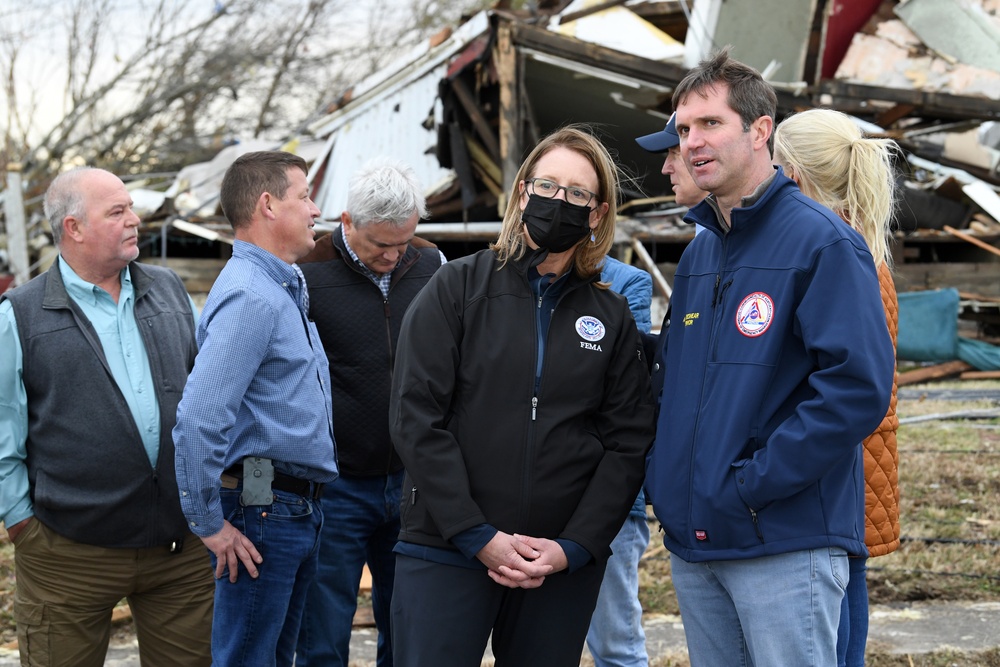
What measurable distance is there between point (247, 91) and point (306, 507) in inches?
847

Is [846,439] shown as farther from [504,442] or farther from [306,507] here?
[306,507]

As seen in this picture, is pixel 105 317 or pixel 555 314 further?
pixel 105 317

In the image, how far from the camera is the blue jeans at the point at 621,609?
3252 mm

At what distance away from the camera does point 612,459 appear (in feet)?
8.49

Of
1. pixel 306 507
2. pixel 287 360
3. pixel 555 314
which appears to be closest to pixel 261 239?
pixel 287 360

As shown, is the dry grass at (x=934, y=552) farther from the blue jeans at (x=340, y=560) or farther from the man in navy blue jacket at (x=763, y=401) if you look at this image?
the man in navy blue jacket at (x=763, y=401)

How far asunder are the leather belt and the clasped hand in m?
0.83

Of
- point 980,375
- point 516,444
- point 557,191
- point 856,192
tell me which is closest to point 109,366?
point 516,444

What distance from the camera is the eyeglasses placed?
2.69 meters

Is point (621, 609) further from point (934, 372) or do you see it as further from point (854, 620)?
point (934, 372)

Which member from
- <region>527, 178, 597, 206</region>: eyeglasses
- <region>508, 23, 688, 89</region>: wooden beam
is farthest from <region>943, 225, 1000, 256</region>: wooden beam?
<region>527, 178, 597, 206</region>: eyeglasses

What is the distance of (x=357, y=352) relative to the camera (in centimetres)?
354

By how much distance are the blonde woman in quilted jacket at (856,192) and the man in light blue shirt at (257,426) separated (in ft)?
5.27

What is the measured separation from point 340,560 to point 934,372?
1133cm
